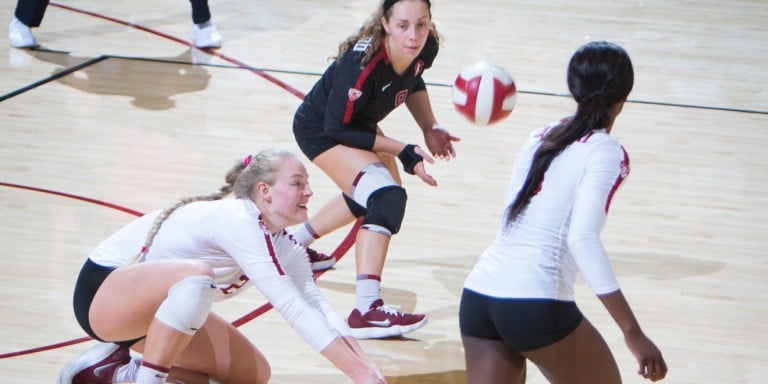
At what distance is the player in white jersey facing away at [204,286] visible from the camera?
3416mm

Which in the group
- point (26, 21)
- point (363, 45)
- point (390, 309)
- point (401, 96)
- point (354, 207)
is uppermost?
point (363, 45)

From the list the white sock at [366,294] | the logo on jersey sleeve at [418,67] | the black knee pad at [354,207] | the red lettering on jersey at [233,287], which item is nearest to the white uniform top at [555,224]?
the red lettering on jersey at [233,287]

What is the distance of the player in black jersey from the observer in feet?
14.9

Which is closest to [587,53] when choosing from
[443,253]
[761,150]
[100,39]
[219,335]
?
[219,335]

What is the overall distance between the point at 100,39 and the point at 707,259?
5.71 m

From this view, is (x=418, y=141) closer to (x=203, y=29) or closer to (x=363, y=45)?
(x=363, y=45)

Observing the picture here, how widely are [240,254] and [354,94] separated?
1.33 m

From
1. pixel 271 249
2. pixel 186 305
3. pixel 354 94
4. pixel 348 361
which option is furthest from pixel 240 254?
pixel 354 94

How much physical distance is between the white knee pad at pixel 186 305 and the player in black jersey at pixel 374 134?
122cm

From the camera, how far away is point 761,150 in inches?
286

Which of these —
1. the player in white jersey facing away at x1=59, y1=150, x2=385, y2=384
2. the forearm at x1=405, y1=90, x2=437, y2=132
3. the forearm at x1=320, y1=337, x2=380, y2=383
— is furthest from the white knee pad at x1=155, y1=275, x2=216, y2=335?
the forearm at x1=405, y1=90, x2=437, y2=132

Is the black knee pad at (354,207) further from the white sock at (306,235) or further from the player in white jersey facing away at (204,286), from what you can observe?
the player in white jersey facing away at (204,286)

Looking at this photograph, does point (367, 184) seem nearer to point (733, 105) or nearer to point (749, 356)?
point (749, 356)

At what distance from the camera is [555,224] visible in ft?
9.86
